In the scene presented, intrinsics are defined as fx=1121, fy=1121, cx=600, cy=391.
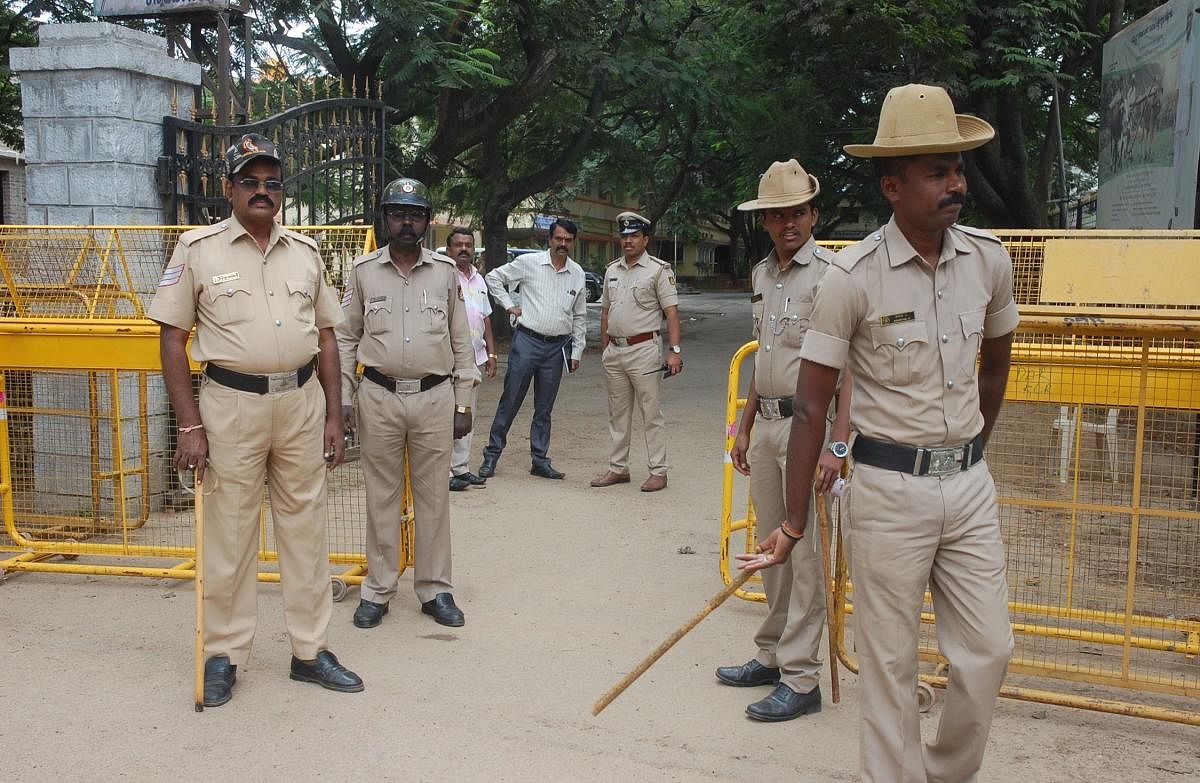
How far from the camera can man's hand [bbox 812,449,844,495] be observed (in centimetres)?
361

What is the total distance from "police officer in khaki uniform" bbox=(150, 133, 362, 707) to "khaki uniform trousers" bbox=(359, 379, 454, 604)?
61 centimetres

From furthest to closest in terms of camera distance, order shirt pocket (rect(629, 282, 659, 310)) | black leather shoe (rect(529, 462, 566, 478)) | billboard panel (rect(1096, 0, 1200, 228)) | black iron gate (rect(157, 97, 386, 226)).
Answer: billboard panel (rect(1096, 0, 1200, 228)), black leather shoe (rect(529, 462, 566, 478)), shirt pocket (rect(629, 282, 659, 310)), black iron gate (rect(157, 97, 386, 226))

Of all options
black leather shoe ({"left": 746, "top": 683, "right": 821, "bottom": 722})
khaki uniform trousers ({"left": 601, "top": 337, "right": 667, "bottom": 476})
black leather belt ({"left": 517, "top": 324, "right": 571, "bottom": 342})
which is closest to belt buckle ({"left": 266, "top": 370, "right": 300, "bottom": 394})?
black leather shoe ({"left": 746, "top": 683, "right": 821, "bottom": 722})

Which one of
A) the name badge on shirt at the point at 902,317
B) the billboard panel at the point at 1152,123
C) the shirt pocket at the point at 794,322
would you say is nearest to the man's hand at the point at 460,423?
the shirt pocket at the point at 794,322

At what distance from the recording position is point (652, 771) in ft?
12.5

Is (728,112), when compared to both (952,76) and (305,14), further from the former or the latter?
(305,14)

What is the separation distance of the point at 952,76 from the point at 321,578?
10553 millimetres

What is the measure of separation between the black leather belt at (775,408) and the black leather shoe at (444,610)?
1.82 meters

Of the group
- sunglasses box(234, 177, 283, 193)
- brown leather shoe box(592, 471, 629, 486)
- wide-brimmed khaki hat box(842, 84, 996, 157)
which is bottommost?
brown leather shoe box(592, 471, 629, 486)

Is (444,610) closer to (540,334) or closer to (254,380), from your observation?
(254,380)

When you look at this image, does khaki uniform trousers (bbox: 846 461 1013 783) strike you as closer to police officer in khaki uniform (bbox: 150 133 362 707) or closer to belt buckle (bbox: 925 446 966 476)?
belt buckle (bbox: 925 446 966 476)

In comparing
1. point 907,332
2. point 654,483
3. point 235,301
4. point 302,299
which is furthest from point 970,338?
point 654,483

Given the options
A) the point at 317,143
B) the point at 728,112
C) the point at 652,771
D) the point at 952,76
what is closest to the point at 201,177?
the point at 317,143

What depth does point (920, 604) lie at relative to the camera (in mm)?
3195
